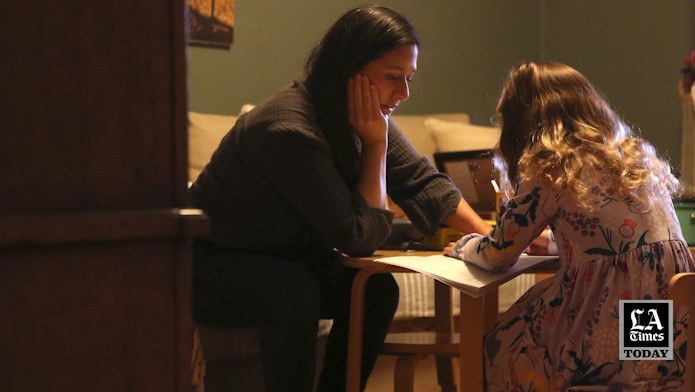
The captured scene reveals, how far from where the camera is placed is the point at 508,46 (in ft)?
17.3

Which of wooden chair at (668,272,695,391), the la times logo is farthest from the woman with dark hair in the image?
wooden chair at (668,272,695,391)

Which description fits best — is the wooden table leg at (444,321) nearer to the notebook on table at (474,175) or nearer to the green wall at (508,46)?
the notebook on table at (474,175)

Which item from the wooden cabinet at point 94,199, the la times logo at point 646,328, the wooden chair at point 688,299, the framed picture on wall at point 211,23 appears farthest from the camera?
the framed picture on wall at point 211,23

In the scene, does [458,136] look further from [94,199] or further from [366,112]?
[94,199]

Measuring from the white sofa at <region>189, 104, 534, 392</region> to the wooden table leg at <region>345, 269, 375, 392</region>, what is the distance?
42cm

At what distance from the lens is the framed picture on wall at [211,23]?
3.95 m

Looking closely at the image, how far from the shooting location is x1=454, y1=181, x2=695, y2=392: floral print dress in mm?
1681

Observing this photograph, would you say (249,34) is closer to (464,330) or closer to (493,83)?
(493,83)

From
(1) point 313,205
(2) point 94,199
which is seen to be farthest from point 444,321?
(2) point 94,199

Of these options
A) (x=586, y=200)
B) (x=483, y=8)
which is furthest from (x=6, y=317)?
(x=483, y=8)

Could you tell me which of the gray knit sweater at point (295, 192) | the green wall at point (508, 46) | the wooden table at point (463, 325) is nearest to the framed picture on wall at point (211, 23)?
the green wall at point (508, 46)

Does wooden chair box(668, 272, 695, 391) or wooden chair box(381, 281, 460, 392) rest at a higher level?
wooden chair box(668, 272, 695, 391)

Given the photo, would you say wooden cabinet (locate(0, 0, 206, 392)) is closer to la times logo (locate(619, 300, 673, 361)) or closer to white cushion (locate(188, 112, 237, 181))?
la times logo (locate(619, 300, 673, 361))

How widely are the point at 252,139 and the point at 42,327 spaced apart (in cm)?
144
